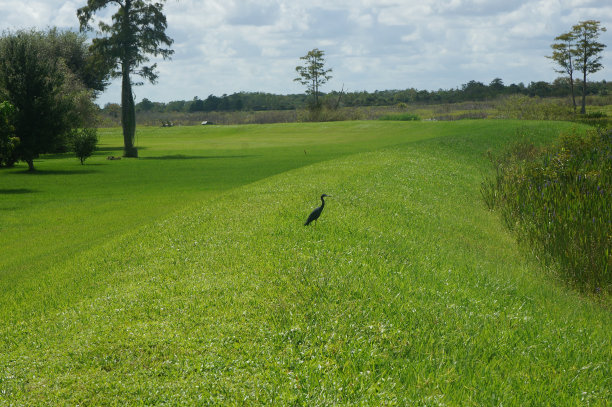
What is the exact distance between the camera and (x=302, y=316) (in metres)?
7.48

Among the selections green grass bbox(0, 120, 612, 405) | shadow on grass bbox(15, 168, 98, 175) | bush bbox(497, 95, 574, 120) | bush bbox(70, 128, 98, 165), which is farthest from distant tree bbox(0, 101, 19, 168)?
bush bbox(497, 95, 574, 120)

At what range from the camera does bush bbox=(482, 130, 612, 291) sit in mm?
12148

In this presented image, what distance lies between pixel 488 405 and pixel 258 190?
13.5 m

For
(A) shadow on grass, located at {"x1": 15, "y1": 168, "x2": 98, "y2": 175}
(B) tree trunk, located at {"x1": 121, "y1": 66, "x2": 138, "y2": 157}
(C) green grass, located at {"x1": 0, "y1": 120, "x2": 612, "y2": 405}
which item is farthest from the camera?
(B) tree trunk, located at {"x1": 121, "y1": 66, "x2": 138, "y2": 157}

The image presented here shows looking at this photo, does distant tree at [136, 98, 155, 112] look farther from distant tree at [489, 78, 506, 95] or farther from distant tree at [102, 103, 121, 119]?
distant tree at [489, 78, 506, 95]

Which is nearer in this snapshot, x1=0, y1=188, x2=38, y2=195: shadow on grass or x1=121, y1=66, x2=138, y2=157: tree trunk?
x1=0, y1=188, x2=38, y2=195: shadow on grass

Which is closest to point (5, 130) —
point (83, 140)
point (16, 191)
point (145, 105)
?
point (16, 191)

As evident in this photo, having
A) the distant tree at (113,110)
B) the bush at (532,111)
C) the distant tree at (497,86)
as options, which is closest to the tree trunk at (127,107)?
the bush at (532,111)

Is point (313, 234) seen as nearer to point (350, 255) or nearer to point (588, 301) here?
point (350, 255)

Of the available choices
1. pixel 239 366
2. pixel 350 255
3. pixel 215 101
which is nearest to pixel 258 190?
pixel 350 255

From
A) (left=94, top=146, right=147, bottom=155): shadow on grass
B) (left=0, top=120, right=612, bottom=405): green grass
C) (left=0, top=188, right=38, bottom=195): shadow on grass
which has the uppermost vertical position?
(left=94, top=146, right=147, bottom=155): shadow on grass

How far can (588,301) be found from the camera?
438 inches

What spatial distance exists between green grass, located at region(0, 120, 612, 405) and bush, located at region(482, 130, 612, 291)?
655mm

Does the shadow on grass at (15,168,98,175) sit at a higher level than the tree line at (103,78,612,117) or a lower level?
lower
